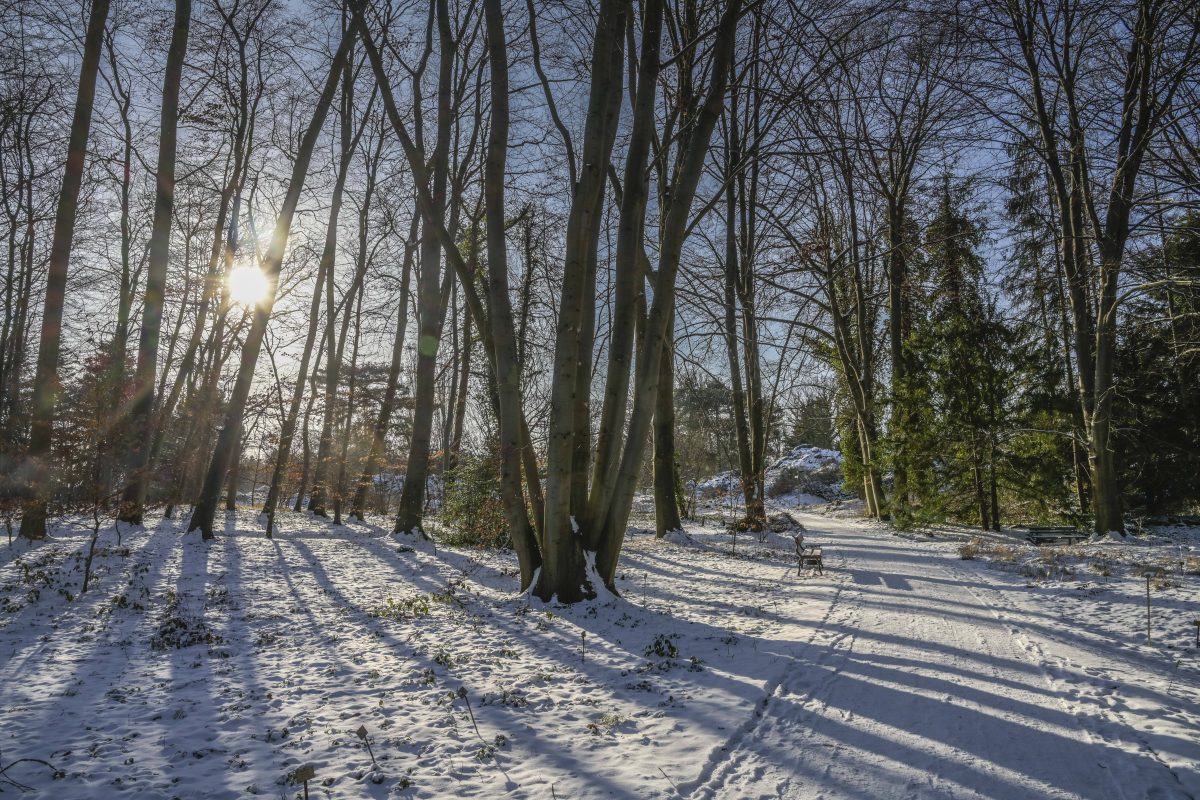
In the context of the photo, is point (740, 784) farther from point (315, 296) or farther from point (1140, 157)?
point (315, 296)

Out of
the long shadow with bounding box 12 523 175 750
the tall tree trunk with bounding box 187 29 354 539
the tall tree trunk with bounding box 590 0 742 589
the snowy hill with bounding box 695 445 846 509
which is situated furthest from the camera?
the snowy hill with bounding box 695 445 846 509

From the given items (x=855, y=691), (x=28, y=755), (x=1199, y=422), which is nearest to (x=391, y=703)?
(x=28, y=755)

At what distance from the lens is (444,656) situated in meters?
4.83

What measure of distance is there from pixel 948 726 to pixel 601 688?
221 centimetres

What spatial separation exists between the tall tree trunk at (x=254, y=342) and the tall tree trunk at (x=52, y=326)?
7.61 feet

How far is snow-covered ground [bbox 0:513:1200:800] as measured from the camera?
2.88 m

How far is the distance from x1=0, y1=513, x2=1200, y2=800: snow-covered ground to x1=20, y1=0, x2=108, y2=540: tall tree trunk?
1.96 m

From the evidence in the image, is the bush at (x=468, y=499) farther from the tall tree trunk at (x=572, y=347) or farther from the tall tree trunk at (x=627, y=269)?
the tall tree trunk at (x=627, y=269)

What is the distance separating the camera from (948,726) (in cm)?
340

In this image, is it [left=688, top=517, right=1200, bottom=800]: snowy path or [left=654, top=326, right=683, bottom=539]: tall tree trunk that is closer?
[left=688, top=517, right=1200, bottom=800]: snowy path

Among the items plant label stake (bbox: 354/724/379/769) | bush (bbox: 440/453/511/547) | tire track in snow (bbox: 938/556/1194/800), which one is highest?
bush (bbox: 440/453/511/547)

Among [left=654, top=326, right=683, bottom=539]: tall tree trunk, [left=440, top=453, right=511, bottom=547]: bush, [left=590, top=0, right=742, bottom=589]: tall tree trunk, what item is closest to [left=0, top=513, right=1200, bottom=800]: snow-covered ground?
[left=590, top=0, right=742, bottom=589]: tall tree trunk

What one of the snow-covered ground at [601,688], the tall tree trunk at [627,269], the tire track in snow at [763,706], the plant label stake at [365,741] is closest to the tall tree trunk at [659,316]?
the tall tree trunk at [627,269]

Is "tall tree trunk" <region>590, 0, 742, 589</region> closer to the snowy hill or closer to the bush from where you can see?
the bush
